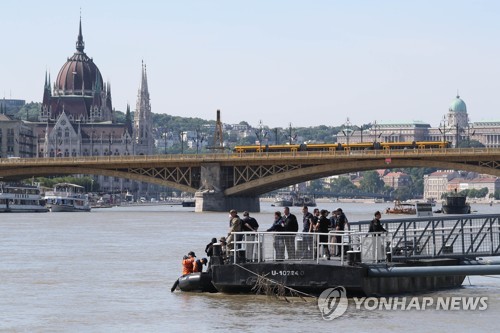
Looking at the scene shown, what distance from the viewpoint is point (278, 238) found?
4084 centimetres

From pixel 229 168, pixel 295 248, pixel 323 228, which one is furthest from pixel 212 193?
pixel 295 248

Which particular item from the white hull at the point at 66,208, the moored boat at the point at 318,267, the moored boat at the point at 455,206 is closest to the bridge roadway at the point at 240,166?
the white hull at the point at 66,208

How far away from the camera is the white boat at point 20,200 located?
148500mm

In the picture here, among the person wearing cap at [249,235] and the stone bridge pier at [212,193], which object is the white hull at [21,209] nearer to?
the stone bridge pier at [212,193]

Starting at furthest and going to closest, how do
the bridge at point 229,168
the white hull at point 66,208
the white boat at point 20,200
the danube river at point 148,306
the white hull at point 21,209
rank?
the white hull at point 66,208, the white hull at point 21,209, the white boat at point 20,200, the bridge at point 229,168, the danube river at point 148,306

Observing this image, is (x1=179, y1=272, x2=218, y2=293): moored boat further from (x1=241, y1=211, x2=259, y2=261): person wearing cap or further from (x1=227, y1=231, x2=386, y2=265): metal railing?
(x1=241, y1=211, x2=259, y2=261): person wearing cap

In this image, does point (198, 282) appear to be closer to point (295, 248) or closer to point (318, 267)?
point (295, 248)

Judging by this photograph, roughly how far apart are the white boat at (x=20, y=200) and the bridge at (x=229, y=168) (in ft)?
6.23

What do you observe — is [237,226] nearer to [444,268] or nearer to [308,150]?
[444,268]

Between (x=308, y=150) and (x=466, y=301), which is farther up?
(x=308, y=150)

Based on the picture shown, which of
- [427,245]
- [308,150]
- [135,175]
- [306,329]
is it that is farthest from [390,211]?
[306,329]

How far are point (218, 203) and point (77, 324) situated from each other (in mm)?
107977

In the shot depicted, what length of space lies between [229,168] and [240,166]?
2.10m

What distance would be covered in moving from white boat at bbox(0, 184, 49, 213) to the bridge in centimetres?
190
